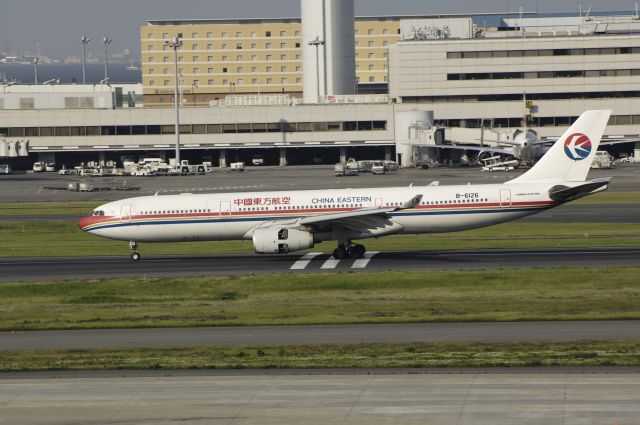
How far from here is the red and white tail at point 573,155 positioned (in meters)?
62.6

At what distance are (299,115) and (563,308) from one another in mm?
120612

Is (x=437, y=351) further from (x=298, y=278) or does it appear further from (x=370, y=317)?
(x=298, y=278)

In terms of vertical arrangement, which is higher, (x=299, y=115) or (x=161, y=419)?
(x=299, y=115)

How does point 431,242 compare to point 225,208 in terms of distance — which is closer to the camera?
point 225,208

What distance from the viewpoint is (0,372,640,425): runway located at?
98.7ft

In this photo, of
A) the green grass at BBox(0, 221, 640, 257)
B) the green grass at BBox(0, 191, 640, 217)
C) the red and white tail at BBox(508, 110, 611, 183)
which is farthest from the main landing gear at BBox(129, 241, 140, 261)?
the green grass at BBox(0, 191, 640, 217)

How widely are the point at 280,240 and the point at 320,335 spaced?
17.9 metres

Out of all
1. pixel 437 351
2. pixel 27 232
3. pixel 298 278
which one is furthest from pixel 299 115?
pixel 437 351

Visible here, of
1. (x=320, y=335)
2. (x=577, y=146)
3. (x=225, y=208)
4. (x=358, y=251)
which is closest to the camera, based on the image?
(x=320, y=335)

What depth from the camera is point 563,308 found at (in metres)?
→ 45.2

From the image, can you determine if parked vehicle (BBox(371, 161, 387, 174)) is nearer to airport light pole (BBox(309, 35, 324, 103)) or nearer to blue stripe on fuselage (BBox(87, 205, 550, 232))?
airport light pole (BBox(309, 35, 324, 103))

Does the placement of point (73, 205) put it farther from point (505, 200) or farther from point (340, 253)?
point (505, 200)

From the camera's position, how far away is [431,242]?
6900cm

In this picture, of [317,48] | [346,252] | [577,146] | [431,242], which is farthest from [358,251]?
[317,48]
